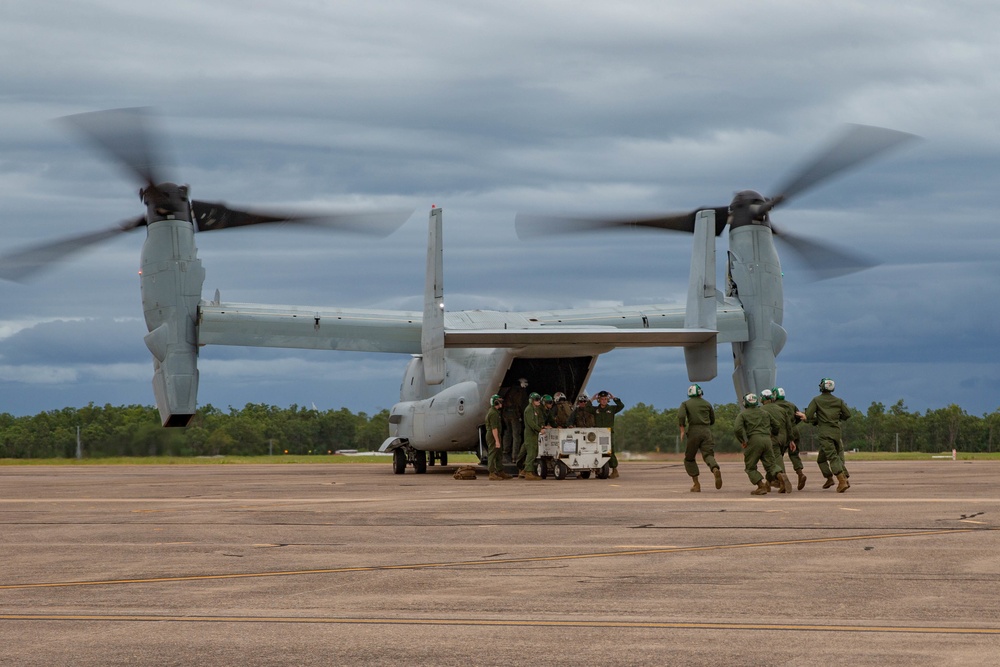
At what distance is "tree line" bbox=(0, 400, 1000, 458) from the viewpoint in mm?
35625

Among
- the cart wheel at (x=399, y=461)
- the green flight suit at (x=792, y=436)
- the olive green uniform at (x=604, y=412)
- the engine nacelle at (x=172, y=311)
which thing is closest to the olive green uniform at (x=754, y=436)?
the green flight suit at (x=792, y=436)

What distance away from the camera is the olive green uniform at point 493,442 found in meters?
24.4

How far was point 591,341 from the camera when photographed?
24094mm

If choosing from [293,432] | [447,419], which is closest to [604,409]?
[447,419]

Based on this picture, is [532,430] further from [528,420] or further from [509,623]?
[509,623]

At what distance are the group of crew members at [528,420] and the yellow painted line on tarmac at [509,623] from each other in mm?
16587

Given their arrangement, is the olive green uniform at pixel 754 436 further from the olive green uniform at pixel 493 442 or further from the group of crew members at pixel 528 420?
the olive green uniform at pixel 493 442

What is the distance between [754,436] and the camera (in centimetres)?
1819

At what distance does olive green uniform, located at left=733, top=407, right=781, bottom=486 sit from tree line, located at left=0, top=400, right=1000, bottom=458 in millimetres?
1517

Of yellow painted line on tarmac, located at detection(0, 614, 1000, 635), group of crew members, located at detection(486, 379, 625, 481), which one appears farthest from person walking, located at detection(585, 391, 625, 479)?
yellow painted line on tarmac, located at detection(0, 614, 1000, 635)

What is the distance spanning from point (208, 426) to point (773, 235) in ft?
78.3

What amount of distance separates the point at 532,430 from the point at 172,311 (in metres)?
9.70

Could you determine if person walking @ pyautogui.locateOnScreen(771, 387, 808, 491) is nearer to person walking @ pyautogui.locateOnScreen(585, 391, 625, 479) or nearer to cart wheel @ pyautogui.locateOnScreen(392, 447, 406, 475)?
person walking @ pyautogui.locateOnScreen(585, 391, 625, 479)

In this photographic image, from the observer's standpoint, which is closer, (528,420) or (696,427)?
(696,427)
